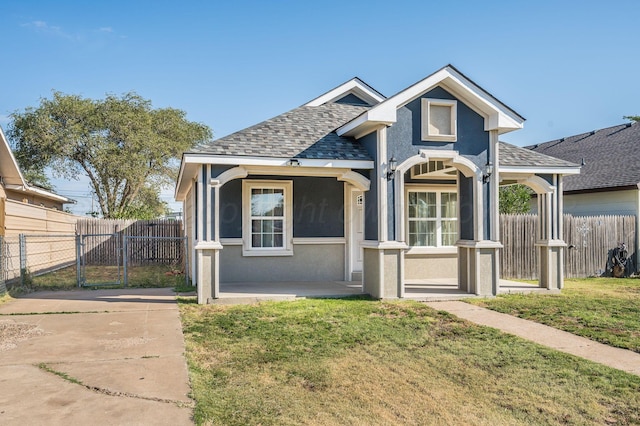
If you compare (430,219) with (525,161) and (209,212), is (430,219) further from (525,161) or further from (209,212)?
(209,212)

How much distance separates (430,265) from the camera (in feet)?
45.9

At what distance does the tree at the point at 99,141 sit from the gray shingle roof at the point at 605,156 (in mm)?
21155

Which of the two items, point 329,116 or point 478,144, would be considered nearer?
point 478,144

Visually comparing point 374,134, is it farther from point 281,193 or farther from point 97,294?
point 97,294

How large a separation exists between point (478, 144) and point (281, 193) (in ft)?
16.5

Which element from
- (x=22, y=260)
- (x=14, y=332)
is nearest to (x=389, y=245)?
(x=14, y=332)

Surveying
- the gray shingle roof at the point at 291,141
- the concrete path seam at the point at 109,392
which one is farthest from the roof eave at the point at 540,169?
the concrete path seam at the point at 109,392

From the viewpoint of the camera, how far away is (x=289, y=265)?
1308 cm

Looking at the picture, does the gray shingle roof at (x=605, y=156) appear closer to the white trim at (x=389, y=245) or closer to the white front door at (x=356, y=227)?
the white front door at (x=356, y=227)

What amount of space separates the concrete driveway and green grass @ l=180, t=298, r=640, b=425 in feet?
0.99

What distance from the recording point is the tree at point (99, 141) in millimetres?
28031

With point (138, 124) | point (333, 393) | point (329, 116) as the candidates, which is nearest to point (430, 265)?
point (329, 116)

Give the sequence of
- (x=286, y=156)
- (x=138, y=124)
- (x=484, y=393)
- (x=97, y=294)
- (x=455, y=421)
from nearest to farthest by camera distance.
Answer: (x=455, y=421) → (x=484, y=393) → (x=286, y=156) → (x=97, y=294) → (x=138, y=124)

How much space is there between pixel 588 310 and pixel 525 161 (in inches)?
168
